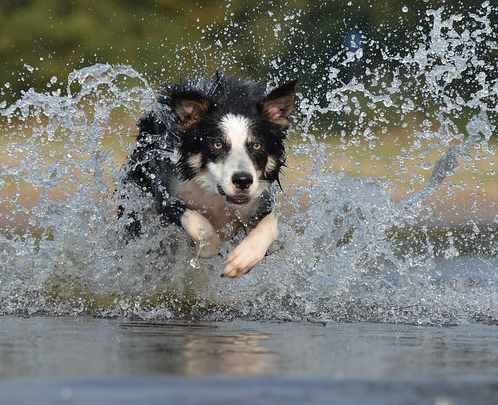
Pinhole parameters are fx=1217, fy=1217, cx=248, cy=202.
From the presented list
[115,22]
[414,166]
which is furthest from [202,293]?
[115,22]

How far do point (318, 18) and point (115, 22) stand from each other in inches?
144

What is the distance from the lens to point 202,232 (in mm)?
6754

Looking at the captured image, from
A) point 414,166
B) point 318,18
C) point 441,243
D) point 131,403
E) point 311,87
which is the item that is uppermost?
point 318,18

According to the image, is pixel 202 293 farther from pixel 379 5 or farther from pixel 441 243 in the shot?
pixel 379 5

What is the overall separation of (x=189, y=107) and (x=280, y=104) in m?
0.54

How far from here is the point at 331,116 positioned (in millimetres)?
19062

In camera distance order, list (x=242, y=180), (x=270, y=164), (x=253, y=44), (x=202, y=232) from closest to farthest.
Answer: (x=242, y=180) < (x=202, y=232) < (x=270, y=164) < (x=253, y=44)

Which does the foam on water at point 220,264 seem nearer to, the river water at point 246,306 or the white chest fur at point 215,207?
the river water at point 246,306

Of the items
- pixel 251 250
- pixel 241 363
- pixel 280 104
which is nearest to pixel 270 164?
pixel 280 104

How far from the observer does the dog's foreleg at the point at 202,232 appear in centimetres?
676

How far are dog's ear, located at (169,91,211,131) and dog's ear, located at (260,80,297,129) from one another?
Result: 34 centimetres

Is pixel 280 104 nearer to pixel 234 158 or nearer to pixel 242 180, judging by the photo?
pixel 234 158

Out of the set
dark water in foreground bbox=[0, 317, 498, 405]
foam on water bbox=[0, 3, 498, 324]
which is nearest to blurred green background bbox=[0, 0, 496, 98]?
foam on water bbox=[0, 3, 498, 324]

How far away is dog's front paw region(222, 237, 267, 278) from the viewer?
6258 millimetres
